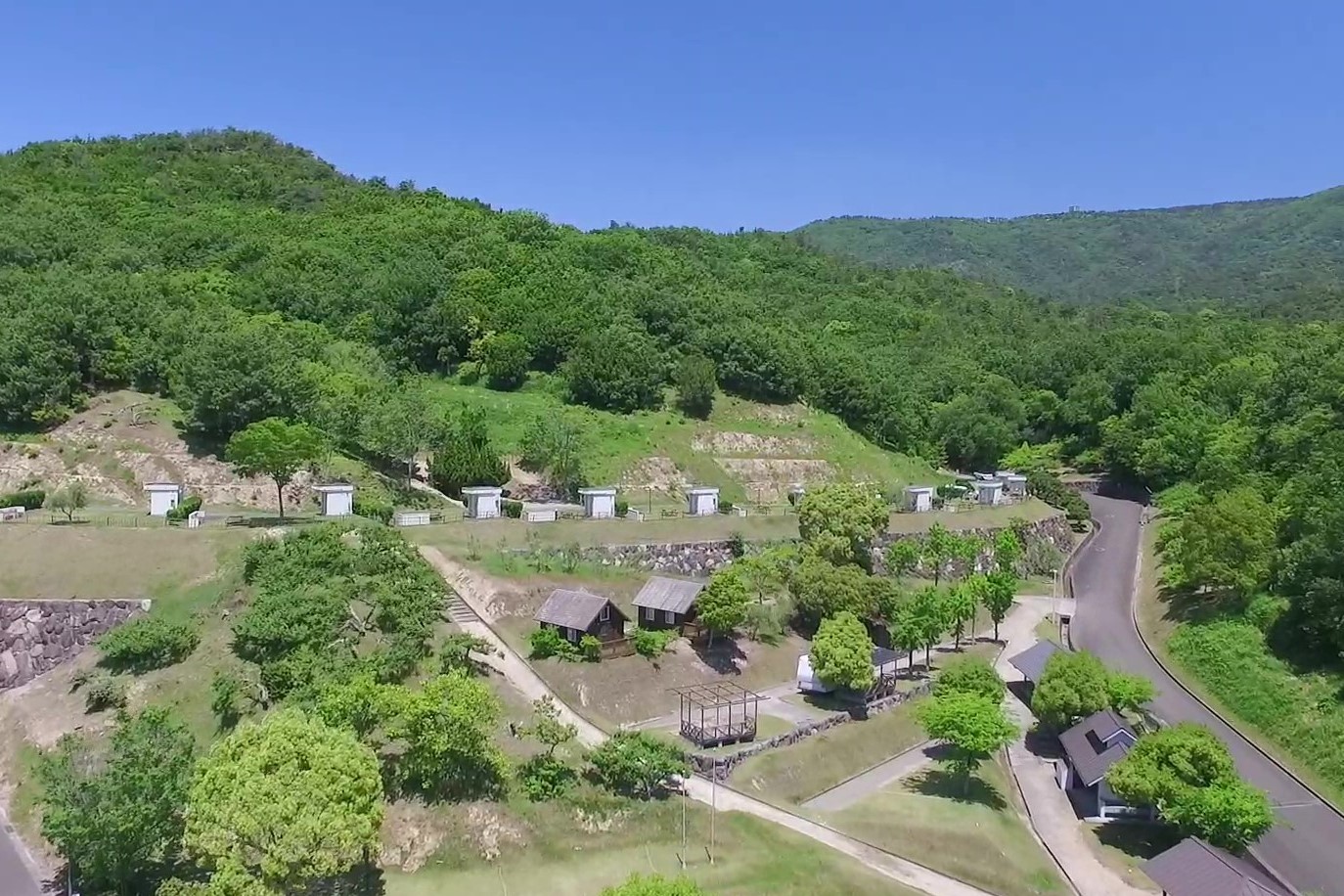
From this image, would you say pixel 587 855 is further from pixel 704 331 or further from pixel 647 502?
pixel 704 331

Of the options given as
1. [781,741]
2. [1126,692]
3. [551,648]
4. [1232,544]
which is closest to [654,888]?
[781,741]

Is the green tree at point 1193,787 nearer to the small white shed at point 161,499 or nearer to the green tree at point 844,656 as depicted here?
the green tree at point 844,656

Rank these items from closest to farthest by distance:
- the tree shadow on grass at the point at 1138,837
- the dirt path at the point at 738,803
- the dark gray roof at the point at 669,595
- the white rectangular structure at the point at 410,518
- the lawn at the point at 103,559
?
the dirt path at the point at 738,803
the tree shadow on grass at the point at 1138,837
the lawn at the point at 103,559
the dark gray roof at the point at 669,595
the white rectangular structure at the point at 410,518

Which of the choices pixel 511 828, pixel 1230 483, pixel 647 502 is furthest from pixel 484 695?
pixel 1230 483

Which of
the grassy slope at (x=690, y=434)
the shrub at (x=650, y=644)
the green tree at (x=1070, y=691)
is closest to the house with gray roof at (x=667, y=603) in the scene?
the shrub at (x=650, y=644)

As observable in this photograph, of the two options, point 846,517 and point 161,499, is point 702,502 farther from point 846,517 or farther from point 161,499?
point 161,499
